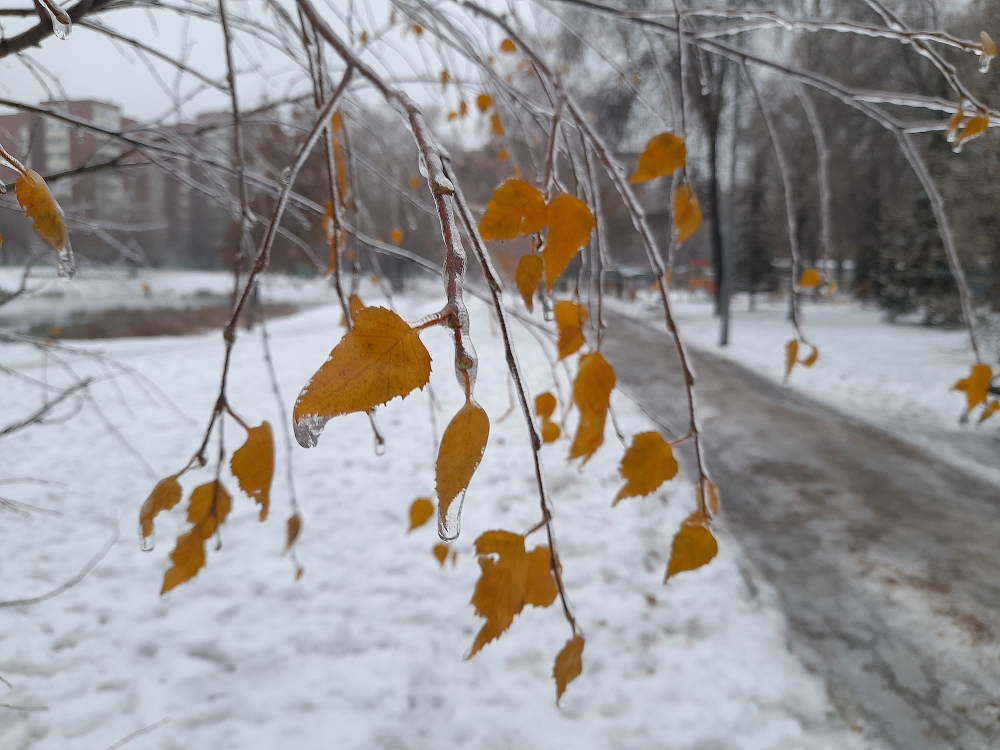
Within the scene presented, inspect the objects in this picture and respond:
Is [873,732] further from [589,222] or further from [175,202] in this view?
[175,202]

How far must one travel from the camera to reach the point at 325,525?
6.35 feet

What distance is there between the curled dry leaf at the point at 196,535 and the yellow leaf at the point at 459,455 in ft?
0.87

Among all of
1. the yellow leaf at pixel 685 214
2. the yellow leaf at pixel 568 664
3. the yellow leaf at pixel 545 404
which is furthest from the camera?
the yellow leaf at pixel 545 404

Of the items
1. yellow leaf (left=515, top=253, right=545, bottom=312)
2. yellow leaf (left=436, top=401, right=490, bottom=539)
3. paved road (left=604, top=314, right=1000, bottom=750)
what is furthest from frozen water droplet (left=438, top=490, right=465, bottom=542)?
paved road (left=604, top=314, right=1000, bottom=750)

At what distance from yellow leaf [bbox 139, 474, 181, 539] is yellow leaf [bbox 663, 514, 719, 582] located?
32cm

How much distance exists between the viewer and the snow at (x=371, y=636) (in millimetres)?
1117

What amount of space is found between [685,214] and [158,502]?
0.46m

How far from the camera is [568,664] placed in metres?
0.32

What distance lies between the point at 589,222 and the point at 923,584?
1.95m

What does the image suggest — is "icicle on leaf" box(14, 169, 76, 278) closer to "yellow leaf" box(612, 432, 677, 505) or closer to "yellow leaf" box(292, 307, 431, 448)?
"yellow leaf" box(292, 307, 431, 448)

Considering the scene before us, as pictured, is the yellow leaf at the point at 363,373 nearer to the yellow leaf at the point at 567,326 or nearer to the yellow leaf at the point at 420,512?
the yellow leaf at the point at 567,326

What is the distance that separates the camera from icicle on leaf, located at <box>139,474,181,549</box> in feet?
1.15

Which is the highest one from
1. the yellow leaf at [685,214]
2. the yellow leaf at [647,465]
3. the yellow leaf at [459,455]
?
the yellow leaf at [685,214]

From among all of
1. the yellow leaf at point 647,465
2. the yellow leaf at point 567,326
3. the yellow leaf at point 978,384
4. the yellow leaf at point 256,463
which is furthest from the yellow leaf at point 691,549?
the yellow leaf at point 978,384
